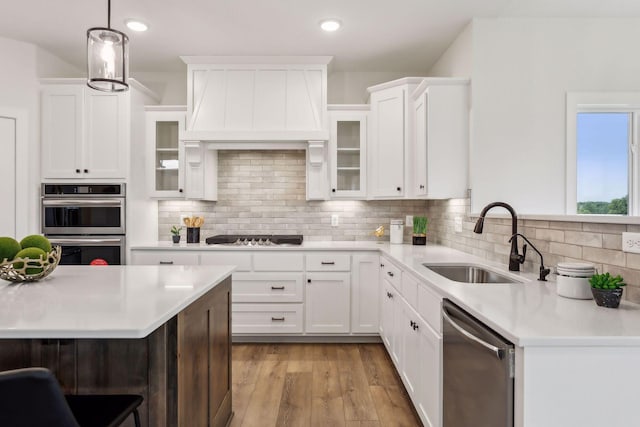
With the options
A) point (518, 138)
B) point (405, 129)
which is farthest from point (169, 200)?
point (518, 138)

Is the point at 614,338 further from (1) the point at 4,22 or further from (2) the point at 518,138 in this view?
(1) the point at 4,22

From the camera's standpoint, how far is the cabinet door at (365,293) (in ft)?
12.0

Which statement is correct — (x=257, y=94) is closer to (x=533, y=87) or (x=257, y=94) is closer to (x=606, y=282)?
(x=533, y=87)

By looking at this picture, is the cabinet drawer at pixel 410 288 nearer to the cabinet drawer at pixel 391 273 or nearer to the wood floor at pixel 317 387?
the cabinet drawer at pixel 391 273

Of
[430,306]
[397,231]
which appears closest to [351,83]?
[397,231]

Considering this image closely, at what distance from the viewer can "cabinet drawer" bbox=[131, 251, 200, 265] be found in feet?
12.1

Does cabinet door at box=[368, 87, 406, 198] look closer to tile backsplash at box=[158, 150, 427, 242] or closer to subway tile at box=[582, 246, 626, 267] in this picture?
tile backsplash at box=[158, 150, 427, 242]

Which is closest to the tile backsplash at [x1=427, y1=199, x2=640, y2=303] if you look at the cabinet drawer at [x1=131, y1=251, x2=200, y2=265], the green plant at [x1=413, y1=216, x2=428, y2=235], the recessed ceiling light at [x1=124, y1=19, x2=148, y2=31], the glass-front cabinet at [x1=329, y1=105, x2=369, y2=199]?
the green plant at [x1=413, y1=216, x2=428, y2=235]

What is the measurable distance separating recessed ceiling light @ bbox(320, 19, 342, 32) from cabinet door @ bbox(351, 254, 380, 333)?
193 centimetres

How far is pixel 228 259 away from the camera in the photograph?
365 centimetres

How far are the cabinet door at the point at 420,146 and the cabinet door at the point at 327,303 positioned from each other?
1036mm

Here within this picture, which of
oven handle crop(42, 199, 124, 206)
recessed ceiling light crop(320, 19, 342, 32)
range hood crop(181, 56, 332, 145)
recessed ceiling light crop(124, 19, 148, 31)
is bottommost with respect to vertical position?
oven handle crop(42, 199, 124, 206)

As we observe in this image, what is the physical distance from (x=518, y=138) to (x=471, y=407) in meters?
2.21

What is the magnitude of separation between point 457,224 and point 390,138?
1002 millimetres
